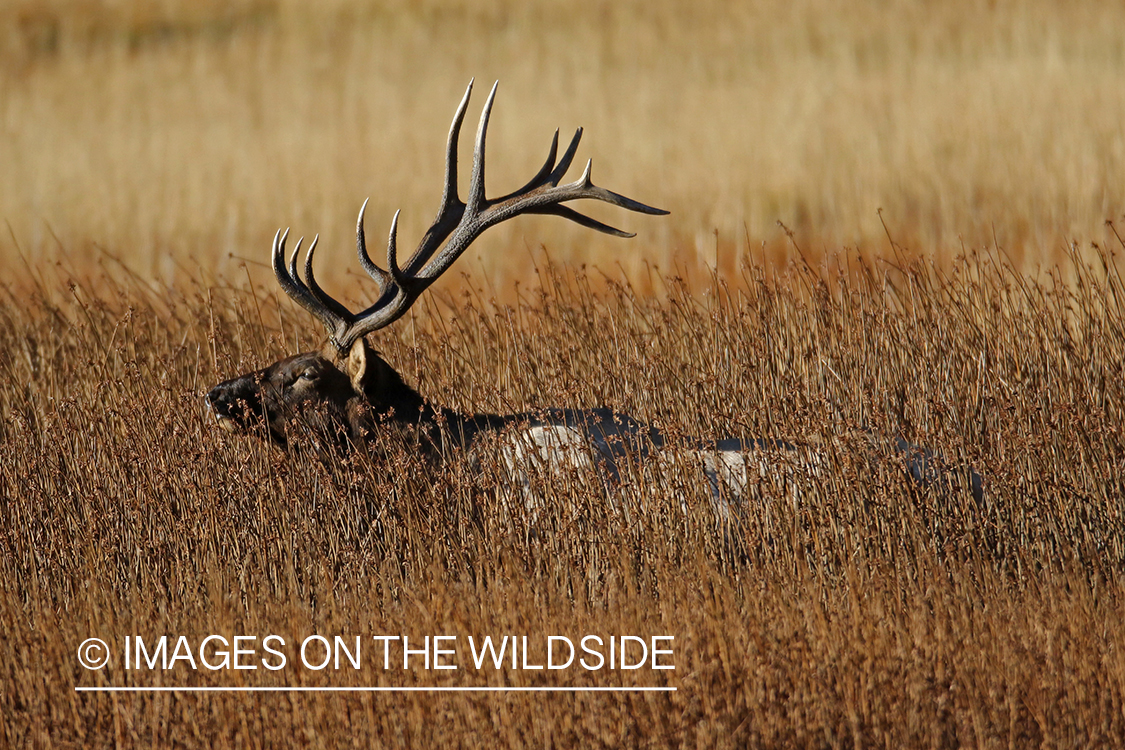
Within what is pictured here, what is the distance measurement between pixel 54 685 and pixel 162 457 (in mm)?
1328

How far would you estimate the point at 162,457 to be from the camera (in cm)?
440

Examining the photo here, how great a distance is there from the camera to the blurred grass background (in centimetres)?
1044

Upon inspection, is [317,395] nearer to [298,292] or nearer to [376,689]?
[298,292]

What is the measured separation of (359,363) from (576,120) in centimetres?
975

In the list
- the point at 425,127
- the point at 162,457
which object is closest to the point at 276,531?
the point at 162,457

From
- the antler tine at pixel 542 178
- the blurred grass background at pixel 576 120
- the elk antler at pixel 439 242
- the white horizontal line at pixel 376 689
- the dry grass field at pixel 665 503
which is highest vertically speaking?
the blurred grass background at pixel 576 120

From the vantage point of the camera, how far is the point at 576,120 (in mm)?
13977

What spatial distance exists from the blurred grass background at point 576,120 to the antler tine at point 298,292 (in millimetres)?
3245

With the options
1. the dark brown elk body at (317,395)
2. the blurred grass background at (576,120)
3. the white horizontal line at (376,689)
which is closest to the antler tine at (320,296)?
the dark brown elk body at (317,395)

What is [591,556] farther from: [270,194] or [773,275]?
[270,194]

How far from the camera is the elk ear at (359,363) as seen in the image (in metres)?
4.66

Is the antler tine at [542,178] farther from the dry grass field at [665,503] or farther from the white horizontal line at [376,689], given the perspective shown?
the white horizontal line at [376,689]

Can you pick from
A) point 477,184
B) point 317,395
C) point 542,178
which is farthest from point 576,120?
point 317,395

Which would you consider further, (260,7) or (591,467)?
(260,7)
